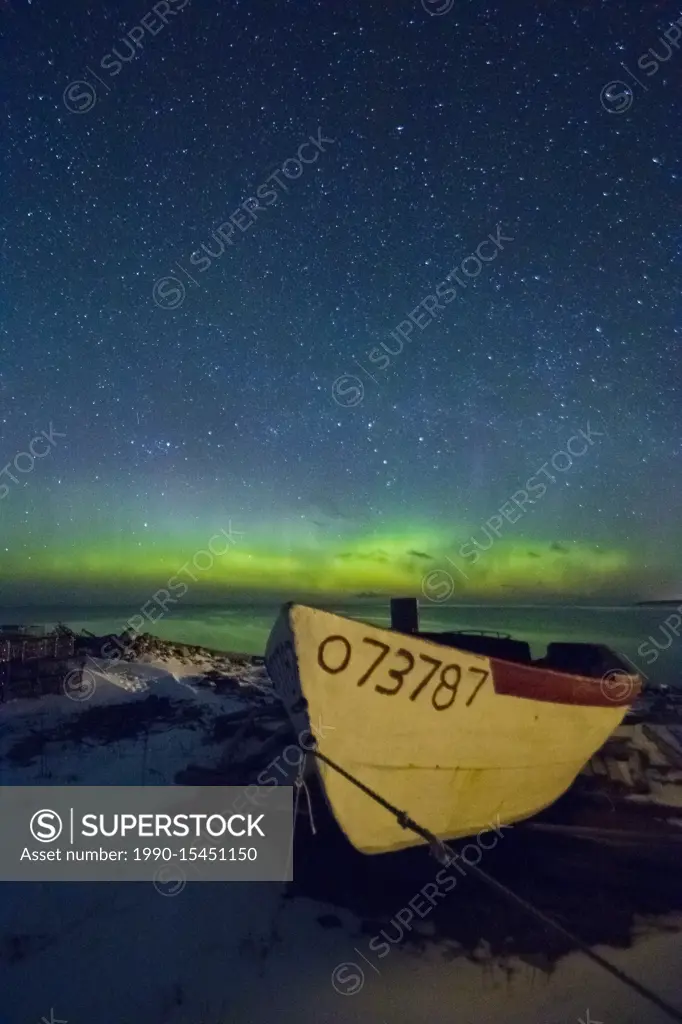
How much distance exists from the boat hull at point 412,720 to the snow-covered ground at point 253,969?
1.07m

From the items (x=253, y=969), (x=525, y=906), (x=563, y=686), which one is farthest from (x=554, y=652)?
(x=253, y=969)

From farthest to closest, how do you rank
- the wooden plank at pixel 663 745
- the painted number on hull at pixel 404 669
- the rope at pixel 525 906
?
the wooden plank at pixel 663 745, the painted number on hull at pixel 404 669, the rope at pixel 525 906

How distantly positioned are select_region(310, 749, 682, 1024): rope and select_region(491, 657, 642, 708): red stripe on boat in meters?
2.04

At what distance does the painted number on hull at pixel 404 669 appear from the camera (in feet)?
20.4

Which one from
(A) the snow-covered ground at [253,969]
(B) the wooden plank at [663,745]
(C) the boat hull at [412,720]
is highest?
(C) the boat hull at [412,720]

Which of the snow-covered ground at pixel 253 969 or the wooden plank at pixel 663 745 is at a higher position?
the wooden plank at pixel 663 745

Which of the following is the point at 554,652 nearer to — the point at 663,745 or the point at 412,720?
the point at 663,745

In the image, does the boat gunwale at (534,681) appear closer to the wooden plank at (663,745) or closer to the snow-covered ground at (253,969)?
the snow-covered ground at (253,969)

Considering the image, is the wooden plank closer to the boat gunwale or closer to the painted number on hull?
the boat gunwale

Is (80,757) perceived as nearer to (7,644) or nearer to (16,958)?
(16,958)

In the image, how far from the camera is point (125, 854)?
7.38 m

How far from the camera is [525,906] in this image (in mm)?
4930

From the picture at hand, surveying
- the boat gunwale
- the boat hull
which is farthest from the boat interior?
the boat hull

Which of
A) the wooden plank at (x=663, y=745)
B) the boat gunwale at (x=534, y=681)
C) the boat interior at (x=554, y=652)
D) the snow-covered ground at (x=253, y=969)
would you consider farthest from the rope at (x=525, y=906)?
the wooden plank at (x=663, y=745)
